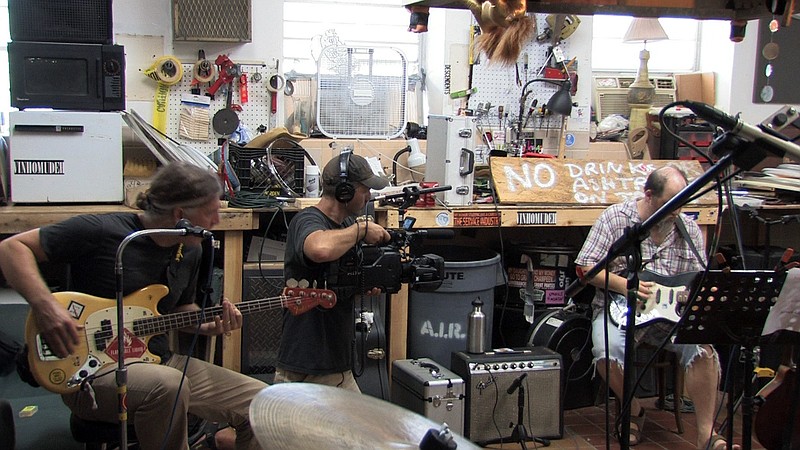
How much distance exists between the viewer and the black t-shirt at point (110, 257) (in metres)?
2.55

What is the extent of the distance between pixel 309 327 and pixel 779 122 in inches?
68.7

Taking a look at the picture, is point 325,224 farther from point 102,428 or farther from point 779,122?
point 779,122

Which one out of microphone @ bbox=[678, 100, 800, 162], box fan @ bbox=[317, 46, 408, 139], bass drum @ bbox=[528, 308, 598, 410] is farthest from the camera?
box fan @ bbox=[317, 46, 408, 139]

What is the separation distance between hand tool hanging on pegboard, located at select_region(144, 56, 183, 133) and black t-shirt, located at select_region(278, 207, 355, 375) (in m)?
1.74

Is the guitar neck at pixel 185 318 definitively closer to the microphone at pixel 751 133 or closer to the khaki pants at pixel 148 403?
the khaki pants at pixel 148 403

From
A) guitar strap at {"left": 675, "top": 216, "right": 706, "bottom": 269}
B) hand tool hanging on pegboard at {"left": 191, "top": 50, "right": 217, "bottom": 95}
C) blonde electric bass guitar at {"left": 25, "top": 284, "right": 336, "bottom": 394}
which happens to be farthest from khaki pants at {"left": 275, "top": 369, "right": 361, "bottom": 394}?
hand tool hanging on pegboard at {"left": 191, "top": 50, "right": 217, "bottom": 95}

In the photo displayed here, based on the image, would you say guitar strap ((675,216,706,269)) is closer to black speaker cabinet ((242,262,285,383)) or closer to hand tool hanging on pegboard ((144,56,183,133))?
black speaker cabinet ((242,262,285,383))

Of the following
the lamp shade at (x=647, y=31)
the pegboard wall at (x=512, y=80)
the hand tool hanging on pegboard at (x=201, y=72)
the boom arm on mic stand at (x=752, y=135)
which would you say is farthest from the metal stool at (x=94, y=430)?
the lamp shade at (x=647, y=31)

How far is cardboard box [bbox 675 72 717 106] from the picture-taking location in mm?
5242

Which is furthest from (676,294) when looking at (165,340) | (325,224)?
(165,340)

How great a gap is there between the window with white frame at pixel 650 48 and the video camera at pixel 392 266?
9.39 feet

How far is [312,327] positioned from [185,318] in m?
0.46

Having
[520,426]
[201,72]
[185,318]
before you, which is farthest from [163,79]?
[520,426]

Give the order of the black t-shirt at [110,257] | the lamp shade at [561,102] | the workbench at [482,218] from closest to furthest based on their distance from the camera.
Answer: the black t-shirt at [110,257] → the workbench at [482,218] → the lamp shade at [561,102]
